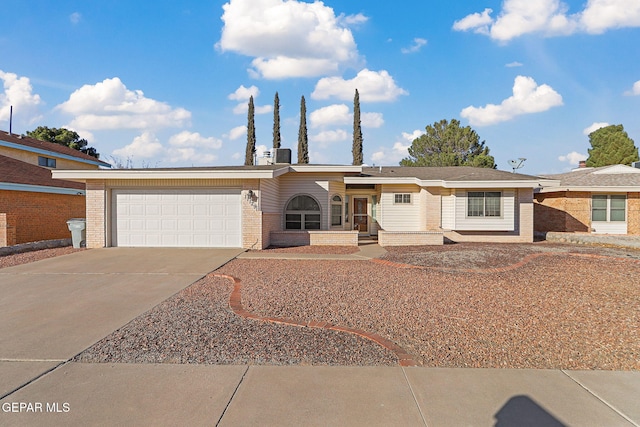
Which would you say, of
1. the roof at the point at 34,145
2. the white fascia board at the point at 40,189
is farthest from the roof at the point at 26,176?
the roof at the point at 34,145

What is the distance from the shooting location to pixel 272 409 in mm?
2947

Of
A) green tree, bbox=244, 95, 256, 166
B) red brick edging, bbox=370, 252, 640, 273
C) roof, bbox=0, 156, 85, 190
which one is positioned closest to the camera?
red brick edging, bbox=370, 252, 640, 273

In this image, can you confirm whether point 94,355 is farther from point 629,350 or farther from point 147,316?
point 629,350

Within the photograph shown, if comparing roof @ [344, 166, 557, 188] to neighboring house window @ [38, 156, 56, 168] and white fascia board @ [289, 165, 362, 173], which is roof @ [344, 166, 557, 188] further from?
neighboring house window @ [38, 156, 56, 168]

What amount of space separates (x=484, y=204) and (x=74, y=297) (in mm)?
14724

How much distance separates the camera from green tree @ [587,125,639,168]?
4047 cm

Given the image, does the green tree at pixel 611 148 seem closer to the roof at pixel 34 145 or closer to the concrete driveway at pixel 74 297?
the concrete driveway at pixel 74 297

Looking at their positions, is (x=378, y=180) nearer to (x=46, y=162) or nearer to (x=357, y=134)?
(x=357, y=134)

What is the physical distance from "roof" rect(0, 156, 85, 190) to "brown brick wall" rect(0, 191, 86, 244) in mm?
473

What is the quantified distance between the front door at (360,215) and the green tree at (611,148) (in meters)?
39.1

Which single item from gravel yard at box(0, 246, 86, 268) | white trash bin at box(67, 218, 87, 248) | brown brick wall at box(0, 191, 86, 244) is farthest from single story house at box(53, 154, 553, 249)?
brown brick wall at box(0, 191, 86, 244)

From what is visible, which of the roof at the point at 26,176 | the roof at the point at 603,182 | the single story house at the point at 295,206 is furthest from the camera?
the roof at the point at 603,182

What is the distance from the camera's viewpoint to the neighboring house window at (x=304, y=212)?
622 inches

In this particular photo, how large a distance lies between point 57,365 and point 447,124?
37358mm
